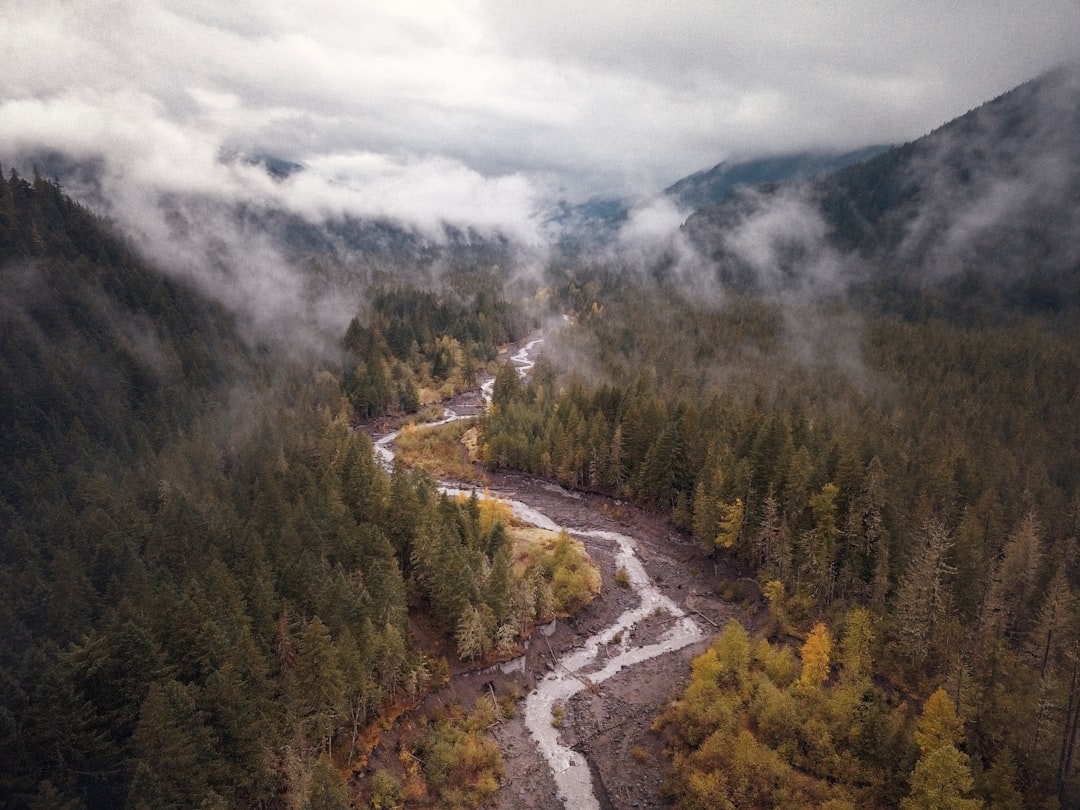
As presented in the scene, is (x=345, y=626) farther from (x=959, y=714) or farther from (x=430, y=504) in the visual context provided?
(x=959, y=714)

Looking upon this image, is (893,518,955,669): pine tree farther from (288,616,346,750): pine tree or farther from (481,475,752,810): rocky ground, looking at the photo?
(288,616,346,750): pine tree

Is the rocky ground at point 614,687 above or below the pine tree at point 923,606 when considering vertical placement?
below

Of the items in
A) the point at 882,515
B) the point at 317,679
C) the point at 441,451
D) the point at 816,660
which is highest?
the point at 882,515

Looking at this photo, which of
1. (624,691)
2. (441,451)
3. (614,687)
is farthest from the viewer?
(441,451)

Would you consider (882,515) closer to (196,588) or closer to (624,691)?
(624,691)

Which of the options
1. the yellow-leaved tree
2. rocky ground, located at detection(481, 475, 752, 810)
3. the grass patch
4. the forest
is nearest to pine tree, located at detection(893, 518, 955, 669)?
the forest

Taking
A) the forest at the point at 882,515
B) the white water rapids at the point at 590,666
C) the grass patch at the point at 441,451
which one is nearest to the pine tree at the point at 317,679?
the white water rapids at the point at 590,666

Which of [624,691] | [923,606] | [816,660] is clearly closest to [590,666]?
[624,691]

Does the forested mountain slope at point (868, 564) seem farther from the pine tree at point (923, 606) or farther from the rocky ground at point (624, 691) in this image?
the rocky ground at point (624, 691)
